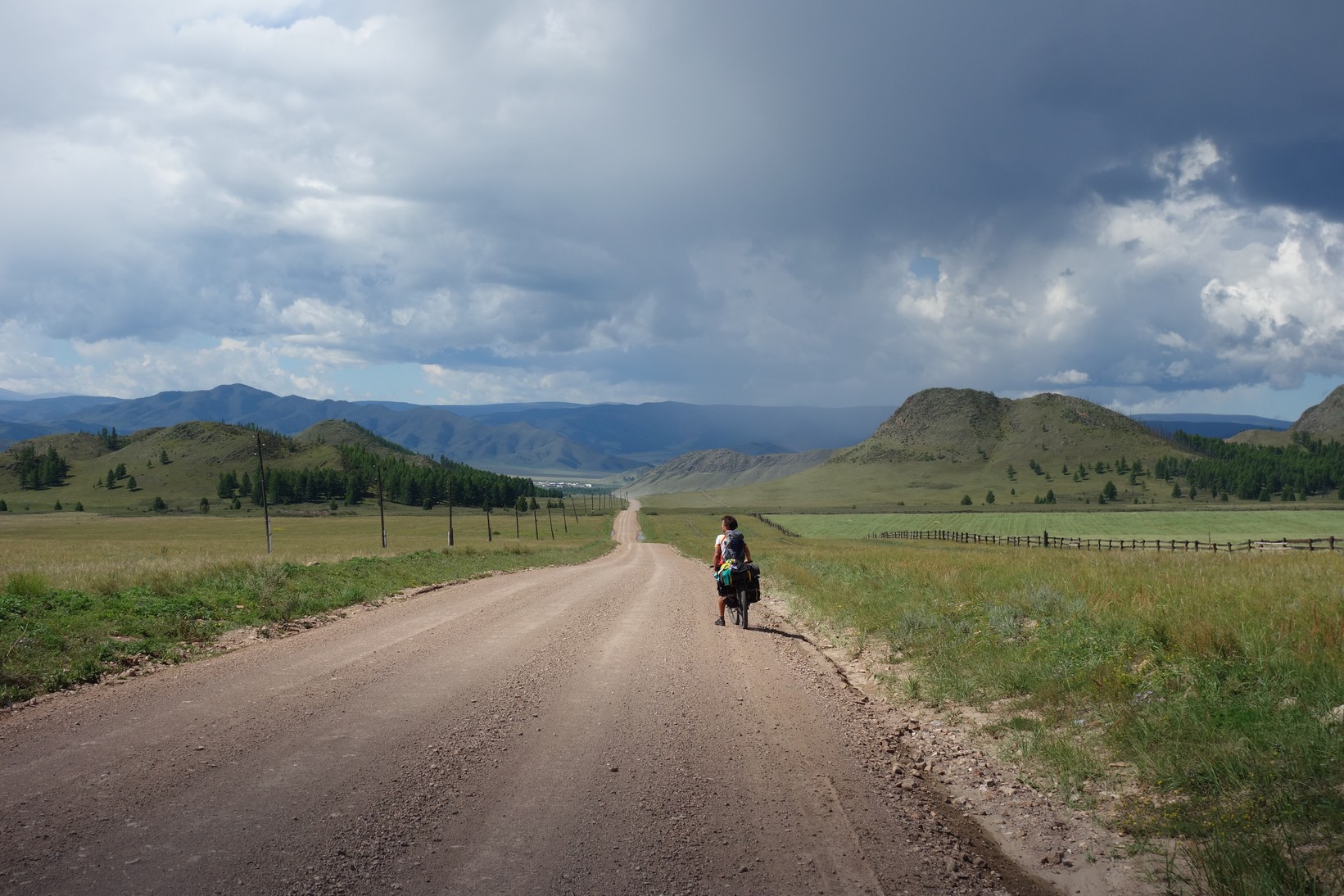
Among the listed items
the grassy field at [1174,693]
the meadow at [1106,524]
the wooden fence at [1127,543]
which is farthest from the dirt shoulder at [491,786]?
the meadow at [1106,524]

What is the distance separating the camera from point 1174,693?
7.91 metres

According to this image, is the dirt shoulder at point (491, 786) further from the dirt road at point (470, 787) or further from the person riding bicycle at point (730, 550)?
the person riding bicycle at point (730, 550)

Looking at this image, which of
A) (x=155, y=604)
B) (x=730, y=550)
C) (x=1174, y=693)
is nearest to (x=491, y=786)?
(x=1174, y=693)

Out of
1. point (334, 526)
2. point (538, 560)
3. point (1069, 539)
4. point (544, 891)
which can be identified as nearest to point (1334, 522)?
point (1069, 539)

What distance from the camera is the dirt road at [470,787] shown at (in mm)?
4934

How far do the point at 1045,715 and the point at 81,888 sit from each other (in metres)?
8.52

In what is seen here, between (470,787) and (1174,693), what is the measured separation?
6979 mm

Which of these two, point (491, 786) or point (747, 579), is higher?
point (747, 579)

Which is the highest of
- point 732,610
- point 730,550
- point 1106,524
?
point 730,550

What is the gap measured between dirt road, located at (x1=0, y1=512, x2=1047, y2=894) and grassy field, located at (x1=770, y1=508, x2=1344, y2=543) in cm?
8431

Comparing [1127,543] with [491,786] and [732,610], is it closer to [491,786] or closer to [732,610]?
[732,610]

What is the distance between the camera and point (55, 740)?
753 cm

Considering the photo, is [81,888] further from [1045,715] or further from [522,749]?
[1045,715]

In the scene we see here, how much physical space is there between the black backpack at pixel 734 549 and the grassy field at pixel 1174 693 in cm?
239
